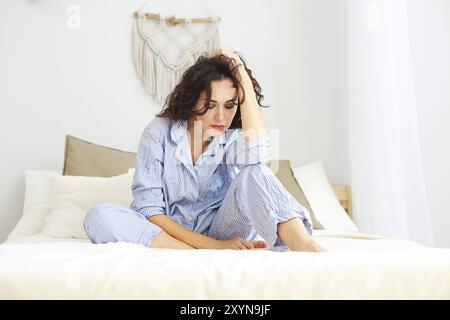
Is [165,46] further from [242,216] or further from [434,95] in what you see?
[242,216]

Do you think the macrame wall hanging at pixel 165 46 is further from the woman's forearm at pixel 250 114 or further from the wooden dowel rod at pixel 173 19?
the woman's forearm at pixel 250 114

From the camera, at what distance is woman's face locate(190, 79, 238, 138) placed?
189 centimetres

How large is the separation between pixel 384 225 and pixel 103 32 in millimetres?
1529

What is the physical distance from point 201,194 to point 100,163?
81cm

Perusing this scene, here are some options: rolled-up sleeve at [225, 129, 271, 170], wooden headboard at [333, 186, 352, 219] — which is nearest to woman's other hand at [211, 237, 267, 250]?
rolled-up sleeve at [225, 129, 271, 170]

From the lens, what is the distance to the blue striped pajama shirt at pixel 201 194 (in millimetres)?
1539

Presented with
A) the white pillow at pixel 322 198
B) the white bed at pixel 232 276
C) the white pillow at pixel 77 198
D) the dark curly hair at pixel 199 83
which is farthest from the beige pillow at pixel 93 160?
the white bed at pixel 232 276

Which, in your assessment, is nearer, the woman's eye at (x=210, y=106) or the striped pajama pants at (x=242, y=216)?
the striped pajama pants at (x=242, y=216)

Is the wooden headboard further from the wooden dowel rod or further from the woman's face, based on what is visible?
the woman's face

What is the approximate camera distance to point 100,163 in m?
2.54

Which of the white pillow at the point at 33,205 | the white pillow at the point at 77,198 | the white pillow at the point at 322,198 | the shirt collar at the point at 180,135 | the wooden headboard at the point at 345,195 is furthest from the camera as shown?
the wooden headboard at the point at 345,195

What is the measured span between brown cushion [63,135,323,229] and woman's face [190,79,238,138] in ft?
2.28

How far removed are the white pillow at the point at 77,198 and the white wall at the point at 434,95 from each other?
1338 mm

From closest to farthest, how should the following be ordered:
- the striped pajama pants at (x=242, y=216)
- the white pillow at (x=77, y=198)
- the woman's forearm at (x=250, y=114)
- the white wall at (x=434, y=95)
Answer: the striped pajama pants at (x=242, y=216) < the woman's forearm at (x=250, y=114) < the white pillow at (x=77, y=198) < the white wall at (x=434, y=95)
